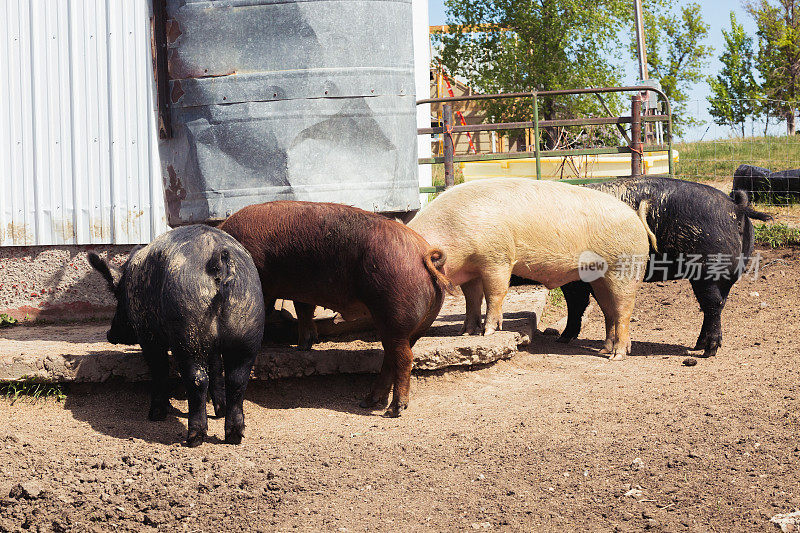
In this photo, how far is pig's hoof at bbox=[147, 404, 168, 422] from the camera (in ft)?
16.8

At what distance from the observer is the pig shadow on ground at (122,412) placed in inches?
194

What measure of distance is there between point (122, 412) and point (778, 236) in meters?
8.26

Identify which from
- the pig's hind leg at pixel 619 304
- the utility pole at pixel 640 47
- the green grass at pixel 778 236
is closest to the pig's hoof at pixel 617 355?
the pig's hind leg at pixel 619 304

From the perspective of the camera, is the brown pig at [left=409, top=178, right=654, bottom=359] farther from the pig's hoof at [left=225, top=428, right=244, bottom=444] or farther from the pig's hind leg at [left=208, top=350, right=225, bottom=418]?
the pig's hoof at [left=225, top=428, right=244, bottom=444]

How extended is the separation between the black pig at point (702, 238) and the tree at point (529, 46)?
18.3 meters

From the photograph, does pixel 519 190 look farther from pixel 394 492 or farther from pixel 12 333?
pixel 12 333

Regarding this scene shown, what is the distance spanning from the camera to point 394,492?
4.19 metres

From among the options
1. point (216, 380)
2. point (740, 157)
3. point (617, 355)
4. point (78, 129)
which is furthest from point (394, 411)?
point (740, 157)

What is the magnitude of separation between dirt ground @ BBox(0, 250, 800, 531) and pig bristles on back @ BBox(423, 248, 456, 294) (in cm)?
80

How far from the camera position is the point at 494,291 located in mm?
6457

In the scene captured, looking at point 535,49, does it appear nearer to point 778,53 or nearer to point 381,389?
point 778,53

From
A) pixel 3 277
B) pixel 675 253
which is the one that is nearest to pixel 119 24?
pixel 3 277

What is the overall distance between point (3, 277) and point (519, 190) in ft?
15.3

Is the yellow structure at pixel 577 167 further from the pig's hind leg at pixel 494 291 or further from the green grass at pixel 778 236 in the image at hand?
the pig's hind leg at pixel 494 291
